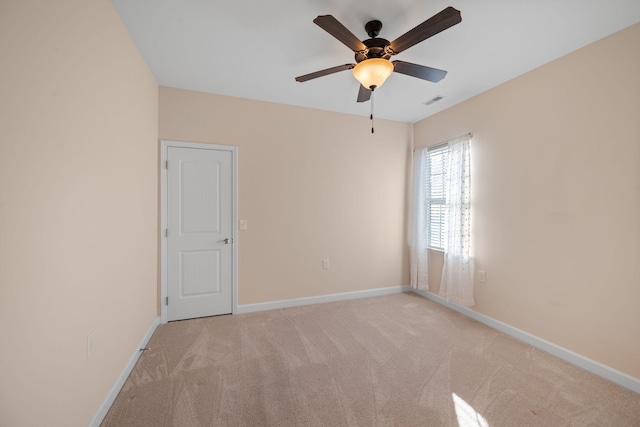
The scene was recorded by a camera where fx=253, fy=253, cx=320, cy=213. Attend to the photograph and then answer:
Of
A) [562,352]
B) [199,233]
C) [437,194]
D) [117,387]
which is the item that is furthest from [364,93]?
[117,387]

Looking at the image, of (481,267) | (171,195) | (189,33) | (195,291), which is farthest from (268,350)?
(189,33)

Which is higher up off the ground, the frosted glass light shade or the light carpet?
the frosted glass light shade

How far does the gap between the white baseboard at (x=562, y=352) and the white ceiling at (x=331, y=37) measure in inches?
104

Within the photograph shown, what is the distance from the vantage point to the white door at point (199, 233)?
2.96 m

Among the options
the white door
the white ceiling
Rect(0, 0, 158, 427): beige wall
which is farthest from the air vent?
Rect(0, 0, 158, 427): beige wall

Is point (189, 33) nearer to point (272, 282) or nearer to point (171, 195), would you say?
point (171, 195)

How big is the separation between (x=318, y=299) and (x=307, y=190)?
1539mm

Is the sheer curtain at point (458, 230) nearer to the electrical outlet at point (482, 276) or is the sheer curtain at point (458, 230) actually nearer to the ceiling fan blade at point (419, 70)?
the electrical outlet at point (482, 276)

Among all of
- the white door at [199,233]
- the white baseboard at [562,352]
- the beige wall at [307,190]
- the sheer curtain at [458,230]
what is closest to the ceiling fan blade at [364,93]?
the beige wall at [307,190]

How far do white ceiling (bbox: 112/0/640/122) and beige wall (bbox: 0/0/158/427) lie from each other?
1.22ft

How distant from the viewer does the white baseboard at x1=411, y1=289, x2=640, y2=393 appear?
1.91 m

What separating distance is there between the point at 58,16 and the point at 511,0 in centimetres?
260

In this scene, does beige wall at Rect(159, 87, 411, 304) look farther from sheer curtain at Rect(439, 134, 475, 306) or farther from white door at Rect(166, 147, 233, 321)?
sheer curtain at Rect(439, 134, 475, 306)

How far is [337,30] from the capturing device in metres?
1.59
